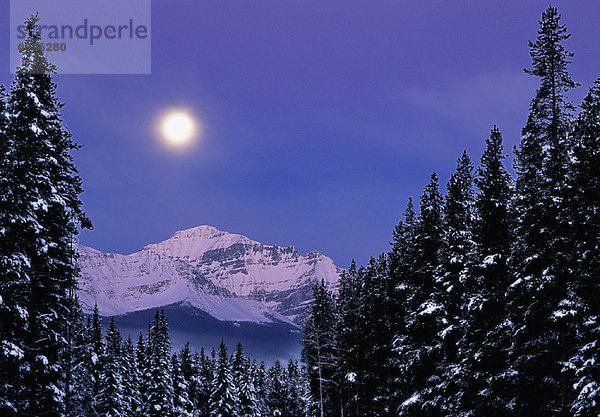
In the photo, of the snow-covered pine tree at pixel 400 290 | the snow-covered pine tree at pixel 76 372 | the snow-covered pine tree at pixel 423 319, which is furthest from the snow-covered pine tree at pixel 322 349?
the snow-covered pine tree at pixel 76 372

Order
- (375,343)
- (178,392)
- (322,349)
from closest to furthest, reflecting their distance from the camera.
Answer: (375,343)
(322,349)
(178,392)

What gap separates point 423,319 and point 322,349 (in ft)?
89.5

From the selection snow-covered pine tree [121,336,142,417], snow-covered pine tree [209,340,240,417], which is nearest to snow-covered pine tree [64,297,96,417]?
snow-covered pine tree [121,336,142,417]

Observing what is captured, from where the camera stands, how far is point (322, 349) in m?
57.6

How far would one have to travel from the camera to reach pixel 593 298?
65.7 feet

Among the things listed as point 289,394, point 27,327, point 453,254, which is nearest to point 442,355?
point 453,254

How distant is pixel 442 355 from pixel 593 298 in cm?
1286

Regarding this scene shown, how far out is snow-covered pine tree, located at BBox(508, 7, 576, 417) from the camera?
20.9 metres

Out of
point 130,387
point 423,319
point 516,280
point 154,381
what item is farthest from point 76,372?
point 130,387

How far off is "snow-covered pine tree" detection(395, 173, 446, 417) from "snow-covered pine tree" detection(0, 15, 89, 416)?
19.0m

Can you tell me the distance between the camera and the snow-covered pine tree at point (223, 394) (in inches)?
2653

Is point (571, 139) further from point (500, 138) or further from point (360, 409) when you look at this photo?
point (360, 409)

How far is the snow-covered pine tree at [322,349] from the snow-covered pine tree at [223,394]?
1258 centimetres

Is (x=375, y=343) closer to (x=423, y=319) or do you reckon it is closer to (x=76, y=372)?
(x=423, y=319)
